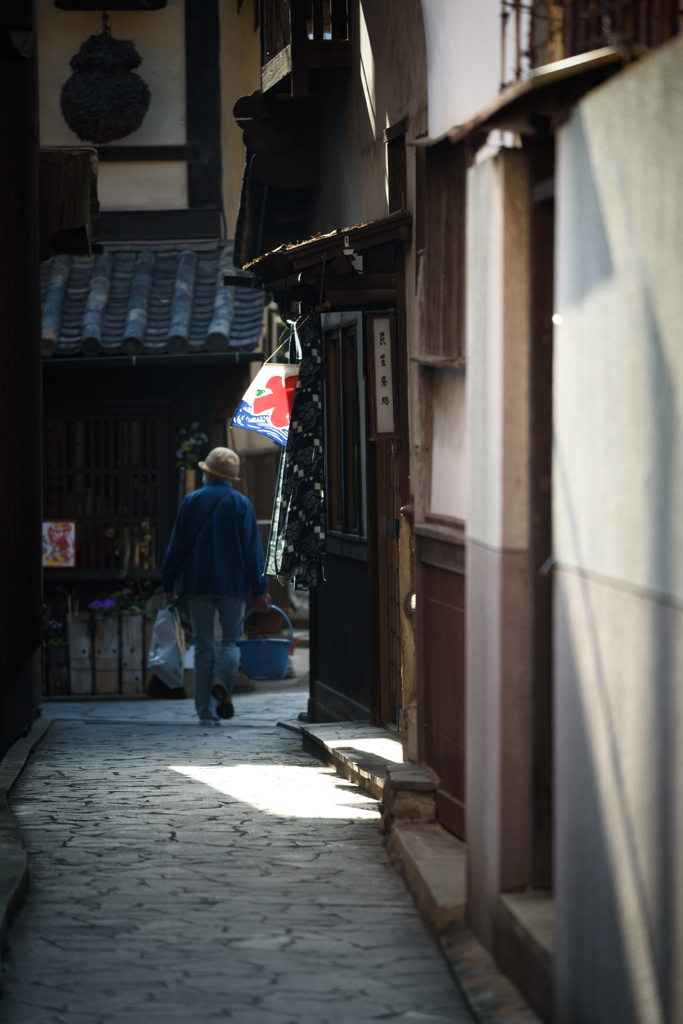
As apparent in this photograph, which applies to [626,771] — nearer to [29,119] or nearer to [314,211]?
[29,119]

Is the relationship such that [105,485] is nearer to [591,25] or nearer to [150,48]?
[150,48]

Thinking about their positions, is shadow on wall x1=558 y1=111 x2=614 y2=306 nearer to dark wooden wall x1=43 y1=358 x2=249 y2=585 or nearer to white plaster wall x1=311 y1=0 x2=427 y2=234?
white plaster wall x1=311 y1=0 x2=427 y2=234

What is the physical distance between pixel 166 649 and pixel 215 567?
2370 millimetres

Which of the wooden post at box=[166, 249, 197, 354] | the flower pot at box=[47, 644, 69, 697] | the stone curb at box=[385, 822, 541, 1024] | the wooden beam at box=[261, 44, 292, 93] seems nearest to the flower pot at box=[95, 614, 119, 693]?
the flower pot at box=[47, 644, 69, 697]

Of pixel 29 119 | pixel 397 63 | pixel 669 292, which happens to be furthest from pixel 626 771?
pixel 29 119

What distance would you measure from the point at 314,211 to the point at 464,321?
791 cm

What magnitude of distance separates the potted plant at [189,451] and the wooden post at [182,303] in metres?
1.23

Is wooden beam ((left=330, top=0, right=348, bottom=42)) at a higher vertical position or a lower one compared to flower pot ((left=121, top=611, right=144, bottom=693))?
higher

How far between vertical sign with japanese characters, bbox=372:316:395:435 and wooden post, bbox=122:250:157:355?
633 centimetres

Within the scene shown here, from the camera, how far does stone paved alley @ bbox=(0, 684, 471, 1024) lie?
460cm

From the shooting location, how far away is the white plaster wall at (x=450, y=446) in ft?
20.5

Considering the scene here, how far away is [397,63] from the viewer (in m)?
9.57

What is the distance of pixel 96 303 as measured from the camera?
16.0 m

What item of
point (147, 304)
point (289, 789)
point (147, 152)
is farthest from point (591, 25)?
point (147, 152)
